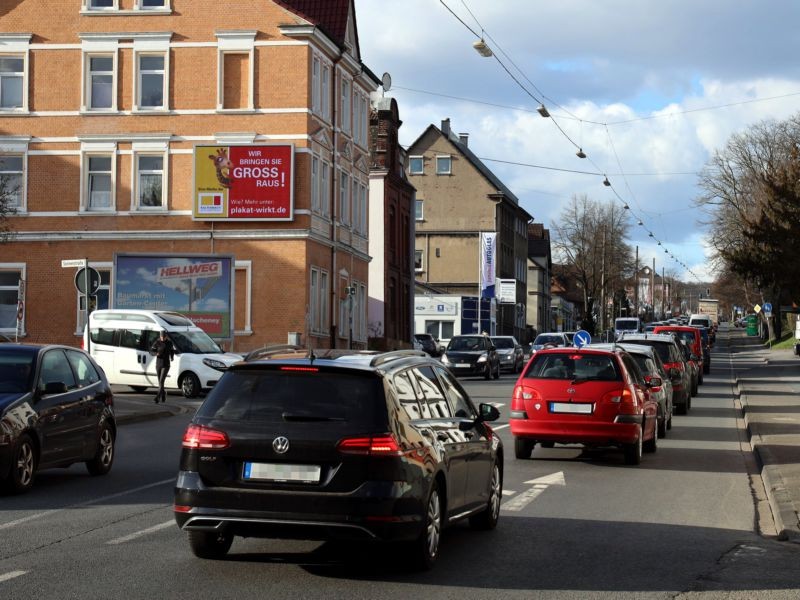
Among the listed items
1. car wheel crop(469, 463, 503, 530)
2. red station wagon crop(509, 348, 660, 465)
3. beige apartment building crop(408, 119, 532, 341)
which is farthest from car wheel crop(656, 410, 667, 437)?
beige apartment building crop(408, 119, 532, 341)

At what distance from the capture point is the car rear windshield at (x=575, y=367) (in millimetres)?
16844

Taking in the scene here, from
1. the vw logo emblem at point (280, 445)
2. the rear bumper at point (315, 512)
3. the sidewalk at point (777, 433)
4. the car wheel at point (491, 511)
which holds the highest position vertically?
the vw logo emblem at point (280, 445)

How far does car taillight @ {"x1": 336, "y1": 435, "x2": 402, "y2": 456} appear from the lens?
26.4 feet

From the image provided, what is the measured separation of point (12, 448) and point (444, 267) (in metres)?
79.9

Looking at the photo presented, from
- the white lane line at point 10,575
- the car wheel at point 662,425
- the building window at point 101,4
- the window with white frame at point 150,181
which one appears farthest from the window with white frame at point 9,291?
the white lane line at point 10,575

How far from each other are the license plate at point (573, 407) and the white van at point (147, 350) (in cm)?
1621

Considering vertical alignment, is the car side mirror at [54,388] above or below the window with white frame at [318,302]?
below

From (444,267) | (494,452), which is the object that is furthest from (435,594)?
(444,267)

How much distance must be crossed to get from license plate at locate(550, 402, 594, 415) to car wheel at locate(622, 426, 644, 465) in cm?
74

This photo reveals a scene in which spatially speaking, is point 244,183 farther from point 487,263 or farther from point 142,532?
point 487,263

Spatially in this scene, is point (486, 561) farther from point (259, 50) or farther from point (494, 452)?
point (259, 50)

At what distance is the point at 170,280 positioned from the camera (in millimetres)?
39594

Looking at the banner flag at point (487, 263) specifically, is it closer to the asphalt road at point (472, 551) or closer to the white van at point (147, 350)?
the white van at point (147, 350)

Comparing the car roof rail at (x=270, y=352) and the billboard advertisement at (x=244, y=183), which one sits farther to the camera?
the billboard advertisement at (x=244, y=183)
